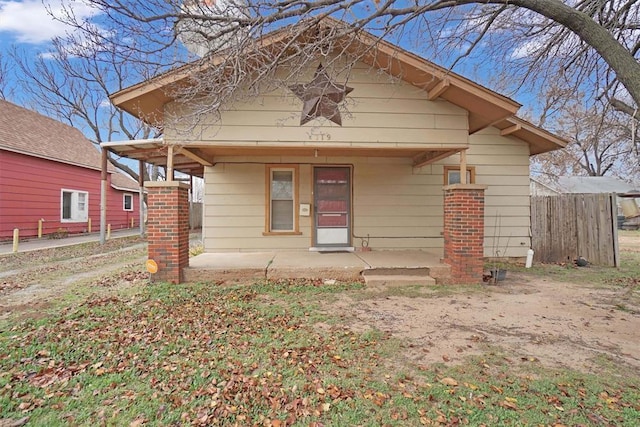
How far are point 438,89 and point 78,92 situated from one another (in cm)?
1831

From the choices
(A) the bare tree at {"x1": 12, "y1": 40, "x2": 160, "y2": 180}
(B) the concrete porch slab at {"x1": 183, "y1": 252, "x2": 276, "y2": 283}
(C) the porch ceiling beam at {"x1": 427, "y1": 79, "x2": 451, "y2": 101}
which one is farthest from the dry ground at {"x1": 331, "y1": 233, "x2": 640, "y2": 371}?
(A) the bare tree at {"x1": 12, "y1": 40, "x2": 160, "y2": 180}

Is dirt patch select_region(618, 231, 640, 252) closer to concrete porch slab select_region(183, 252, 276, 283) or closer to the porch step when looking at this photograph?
the porch step

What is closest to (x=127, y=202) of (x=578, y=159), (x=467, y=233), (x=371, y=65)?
(x=371, y=65)

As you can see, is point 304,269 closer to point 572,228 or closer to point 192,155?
point 192,155

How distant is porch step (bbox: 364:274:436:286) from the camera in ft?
18.6

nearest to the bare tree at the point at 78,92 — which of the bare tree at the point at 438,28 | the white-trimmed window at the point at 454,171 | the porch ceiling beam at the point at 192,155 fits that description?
the porch ceiling beam at the point at 192,155

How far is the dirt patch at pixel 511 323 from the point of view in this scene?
3.19 metres

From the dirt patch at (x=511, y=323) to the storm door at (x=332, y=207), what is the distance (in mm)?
2706

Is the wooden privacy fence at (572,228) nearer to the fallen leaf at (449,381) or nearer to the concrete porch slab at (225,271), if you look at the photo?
the concrete porch slab at (225,271)

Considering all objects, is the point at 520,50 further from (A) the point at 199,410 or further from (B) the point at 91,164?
(B) the point at 91,164

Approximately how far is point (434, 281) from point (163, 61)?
5.45m

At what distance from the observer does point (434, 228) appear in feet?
26.2

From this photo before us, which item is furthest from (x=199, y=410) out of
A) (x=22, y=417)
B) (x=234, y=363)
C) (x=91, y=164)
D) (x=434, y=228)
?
(x=91, y=164)

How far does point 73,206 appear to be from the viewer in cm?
1499
